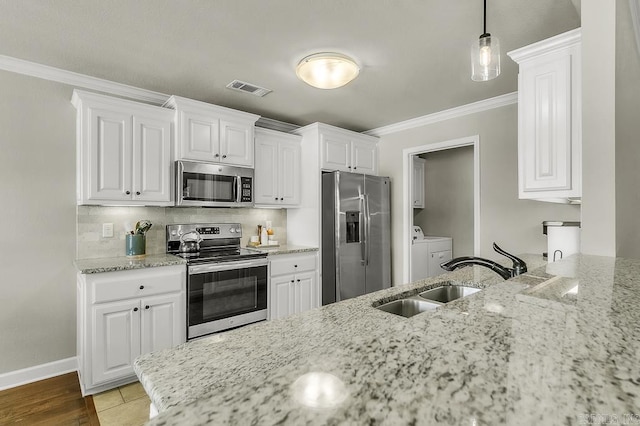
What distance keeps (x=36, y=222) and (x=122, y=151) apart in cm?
82

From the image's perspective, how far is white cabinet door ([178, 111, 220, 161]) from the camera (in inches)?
115

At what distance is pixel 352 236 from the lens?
371cm

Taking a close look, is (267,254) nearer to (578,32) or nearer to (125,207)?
(125,207)

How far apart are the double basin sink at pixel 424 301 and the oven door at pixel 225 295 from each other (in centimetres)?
173

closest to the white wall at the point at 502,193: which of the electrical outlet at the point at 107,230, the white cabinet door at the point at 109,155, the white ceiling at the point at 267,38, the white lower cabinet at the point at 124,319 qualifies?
the white ceiling at the point at 267,38

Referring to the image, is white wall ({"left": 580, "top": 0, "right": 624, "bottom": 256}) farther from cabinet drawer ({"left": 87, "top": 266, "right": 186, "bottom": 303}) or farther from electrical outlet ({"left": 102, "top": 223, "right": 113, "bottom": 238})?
electrical outlet ({"left": 102, "top": 223, "right": 113, "bottom": 238})

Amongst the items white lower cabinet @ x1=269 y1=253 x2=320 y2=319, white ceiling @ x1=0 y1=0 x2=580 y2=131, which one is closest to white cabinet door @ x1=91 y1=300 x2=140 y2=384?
white lower cabinet @ x1=269 y1=253 x2=320 y2=319

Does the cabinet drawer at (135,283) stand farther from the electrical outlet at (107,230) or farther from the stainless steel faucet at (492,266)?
the stainless steel faucet at (492,266)

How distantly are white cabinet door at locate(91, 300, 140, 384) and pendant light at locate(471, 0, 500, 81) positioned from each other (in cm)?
259

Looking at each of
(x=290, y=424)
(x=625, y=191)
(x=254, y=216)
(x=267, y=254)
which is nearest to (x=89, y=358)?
(x=267, y=254)

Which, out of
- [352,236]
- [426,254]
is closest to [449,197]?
[426,254]

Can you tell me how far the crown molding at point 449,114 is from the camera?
3.22 m

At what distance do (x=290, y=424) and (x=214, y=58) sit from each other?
2589 mm

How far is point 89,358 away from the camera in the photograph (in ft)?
7.33
